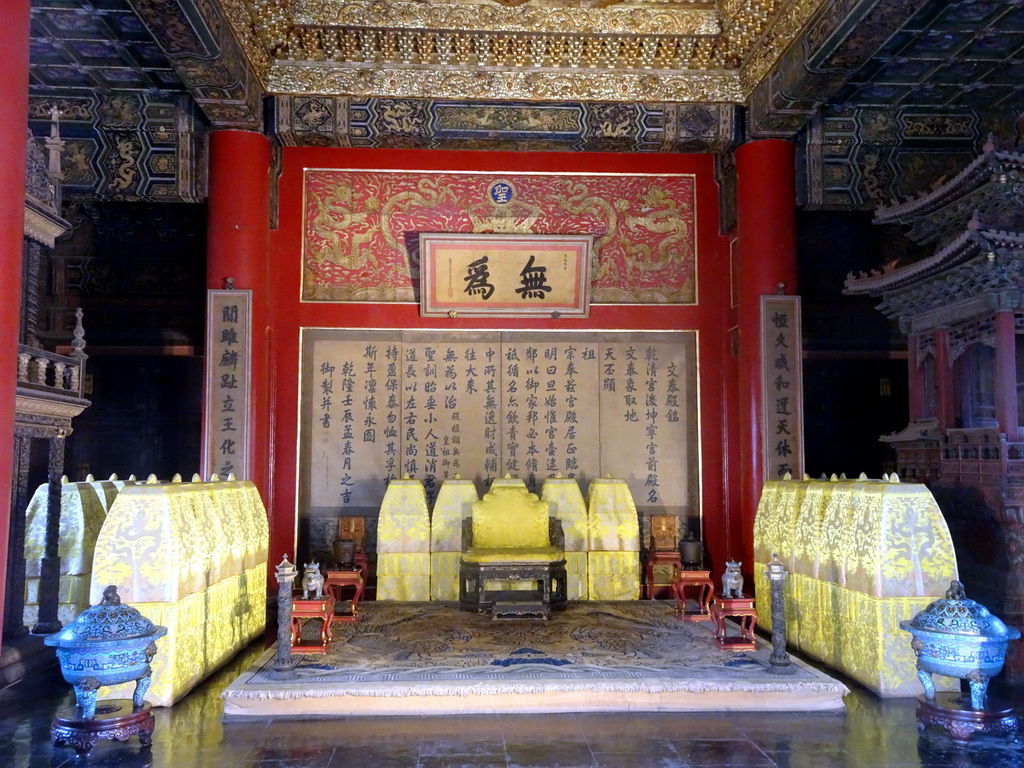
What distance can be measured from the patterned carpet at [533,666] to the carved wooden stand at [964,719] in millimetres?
423

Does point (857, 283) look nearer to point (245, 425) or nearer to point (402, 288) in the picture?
point (402, 288)

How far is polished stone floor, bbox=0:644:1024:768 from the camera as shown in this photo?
287cm

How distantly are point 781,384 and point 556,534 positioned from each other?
1.92 metres

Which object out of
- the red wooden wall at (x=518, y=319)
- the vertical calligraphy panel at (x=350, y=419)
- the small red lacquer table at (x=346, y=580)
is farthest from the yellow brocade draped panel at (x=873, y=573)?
the vertical calligraphy panel at (x=350, y=419)

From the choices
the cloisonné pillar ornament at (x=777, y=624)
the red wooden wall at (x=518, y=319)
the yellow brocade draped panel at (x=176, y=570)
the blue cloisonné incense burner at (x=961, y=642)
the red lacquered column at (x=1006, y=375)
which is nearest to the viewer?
the blue cloisonné incense burner at (x=961, y=642)

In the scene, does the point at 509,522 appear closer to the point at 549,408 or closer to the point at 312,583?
the point at 549,408

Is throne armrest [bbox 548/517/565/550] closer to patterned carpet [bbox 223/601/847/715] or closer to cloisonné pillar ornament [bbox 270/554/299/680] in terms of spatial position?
patterned carpet [bbox 223/601/847/715]

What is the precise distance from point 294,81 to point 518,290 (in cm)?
220

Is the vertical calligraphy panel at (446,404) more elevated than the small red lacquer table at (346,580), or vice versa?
the vertical calligraphy panel at (446,404)

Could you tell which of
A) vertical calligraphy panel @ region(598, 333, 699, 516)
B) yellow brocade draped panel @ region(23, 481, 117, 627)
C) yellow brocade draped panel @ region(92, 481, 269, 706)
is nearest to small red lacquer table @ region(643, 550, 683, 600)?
vertical calligraphy panel @ region(598, 333, 699, 516)

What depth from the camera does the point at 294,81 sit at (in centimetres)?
591

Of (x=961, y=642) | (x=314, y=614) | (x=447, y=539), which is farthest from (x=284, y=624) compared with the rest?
(x=961, y=642)

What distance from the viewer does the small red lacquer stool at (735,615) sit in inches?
161

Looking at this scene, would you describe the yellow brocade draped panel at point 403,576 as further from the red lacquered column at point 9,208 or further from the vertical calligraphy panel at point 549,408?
the red lacquered column at point 9,208
